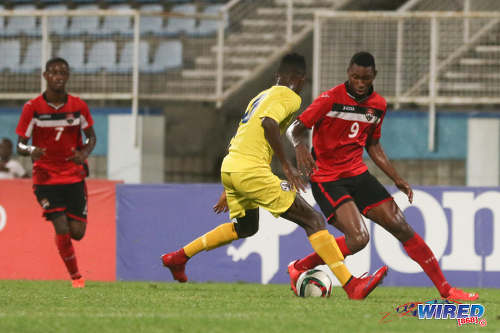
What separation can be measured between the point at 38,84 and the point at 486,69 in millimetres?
6689

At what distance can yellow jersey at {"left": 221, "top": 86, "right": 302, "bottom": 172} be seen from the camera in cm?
713

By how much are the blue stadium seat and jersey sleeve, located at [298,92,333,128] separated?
7217 millimetres

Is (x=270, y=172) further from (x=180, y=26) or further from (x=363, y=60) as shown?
(x=180, y=26)

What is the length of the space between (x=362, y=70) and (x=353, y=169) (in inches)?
32.4

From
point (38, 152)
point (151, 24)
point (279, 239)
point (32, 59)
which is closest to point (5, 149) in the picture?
point (32, 59)

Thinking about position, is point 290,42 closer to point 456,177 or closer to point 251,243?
point 456,177

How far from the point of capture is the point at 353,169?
7.56 m

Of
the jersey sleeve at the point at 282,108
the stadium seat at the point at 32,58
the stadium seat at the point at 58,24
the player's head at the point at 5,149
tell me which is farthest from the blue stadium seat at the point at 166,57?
the jersey sleeve at the point at 282,108

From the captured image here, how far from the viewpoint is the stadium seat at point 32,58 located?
46.6ft

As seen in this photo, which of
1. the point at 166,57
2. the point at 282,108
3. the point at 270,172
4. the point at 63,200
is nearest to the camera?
the point at 282,108

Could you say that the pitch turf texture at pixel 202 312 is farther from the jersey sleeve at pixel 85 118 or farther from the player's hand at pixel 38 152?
the jersey sleeve at pixel 85 118

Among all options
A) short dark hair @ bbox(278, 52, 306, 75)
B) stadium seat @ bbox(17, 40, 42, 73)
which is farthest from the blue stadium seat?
short dark hair @ bbox(278, 52, 306, 75)

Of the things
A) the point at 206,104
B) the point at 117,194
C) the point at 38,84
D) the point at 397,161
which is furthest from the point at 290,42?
the point at 117,194

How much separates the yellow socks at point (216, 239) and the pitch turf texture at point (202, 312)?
40cm
